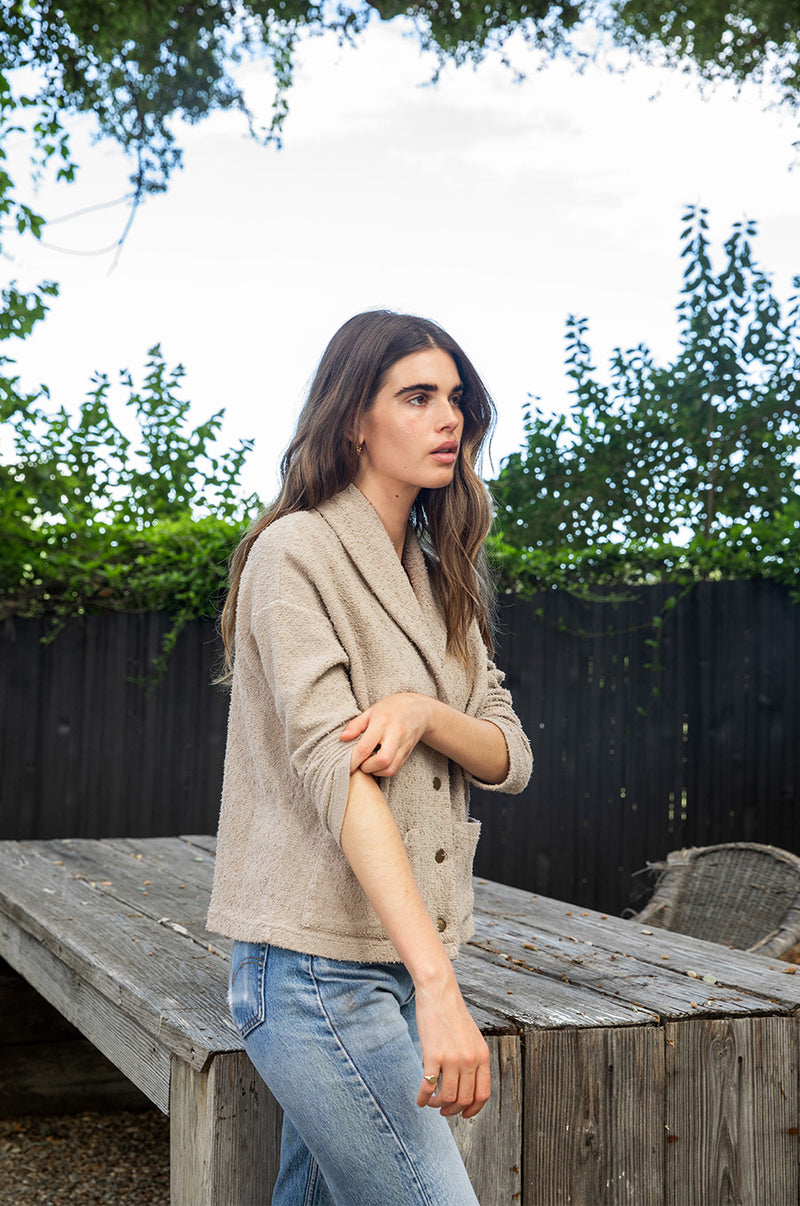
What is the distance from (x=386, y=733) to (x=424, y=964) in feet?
0.90

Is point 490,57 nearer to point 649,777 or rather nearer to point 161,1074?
point 649,777

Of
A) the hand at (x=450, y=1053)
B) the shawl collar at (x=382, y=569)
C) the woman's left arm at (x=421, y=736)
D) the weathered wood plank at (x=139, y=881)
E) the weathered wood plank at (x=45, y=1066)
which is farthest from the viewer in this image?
the weathered wood plank at (x=45, y=1066)

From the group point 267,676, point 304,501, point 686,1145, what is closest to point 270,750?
point 267,676

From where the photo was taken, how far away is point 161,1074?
1.85 metres

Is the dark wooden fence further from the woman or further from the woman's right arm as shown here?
the woman's right arm

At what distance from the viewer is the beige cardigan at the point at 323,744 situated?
1377 millimetres

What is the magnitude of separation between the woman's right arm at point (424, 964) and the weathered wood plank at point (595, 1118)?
558 millimetres

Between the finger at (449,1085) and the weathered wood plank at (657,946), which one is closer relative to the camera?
the finger at (449,1085)

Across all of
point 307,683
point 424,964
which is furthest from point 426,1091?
point 307,683

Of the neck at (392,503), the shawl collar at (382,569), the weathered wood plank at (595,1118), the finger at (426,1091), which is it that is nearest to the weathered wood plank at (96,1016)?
the weathered wood plank at (595,1118)

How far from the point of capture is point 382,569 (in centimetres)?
155

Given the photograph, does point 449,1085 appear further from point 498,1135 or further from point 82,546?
point 82,546

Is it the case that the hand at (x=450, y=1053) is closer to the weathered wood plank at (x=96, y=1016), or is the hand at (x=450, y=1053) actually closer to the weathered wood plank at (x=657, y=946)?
the weathered wood plank at (x=96, y=1016)

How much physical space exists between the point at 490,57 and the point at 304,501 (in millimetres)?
8631
